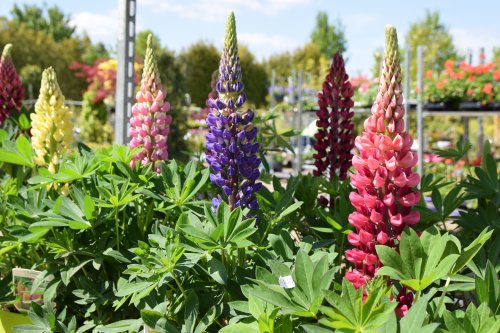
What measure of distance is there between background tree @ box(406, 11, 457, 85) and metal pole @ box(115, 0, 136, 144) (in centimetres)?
2197

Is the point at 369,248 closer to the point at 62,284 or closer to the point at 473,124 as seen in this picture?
the point at 62,284

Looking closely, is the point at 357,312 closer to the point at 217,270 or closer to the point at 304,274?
the point at 304,274

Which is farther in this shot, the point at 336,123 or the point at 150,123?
the point at 336,123

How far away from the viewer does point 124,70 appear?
3525mm

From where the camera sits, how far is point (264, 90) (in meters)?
35.3

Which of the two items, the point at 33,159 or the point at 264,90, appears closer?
the point at 33,159

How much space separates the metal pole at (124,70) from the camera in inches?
137

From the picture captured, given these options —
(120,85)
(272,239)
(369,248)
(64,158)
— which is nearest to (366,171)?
(369,248)

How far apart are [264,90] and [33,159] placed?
3316 centimetres

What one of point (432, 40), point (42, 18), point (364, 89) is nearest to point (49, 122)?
point (364, 89)

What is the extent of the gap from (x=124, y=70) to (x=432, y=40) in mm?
26292

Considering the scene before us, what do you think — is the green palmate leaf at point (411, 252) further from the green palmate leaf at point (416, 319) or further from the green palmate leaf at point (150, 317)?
the green palmate leaf at point (150, 317)

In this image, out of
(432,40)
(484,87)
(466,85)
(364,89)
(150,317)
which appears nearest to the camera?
(150,317)

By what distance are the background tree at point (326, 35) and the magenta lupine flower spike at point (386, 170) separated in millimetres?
43896
